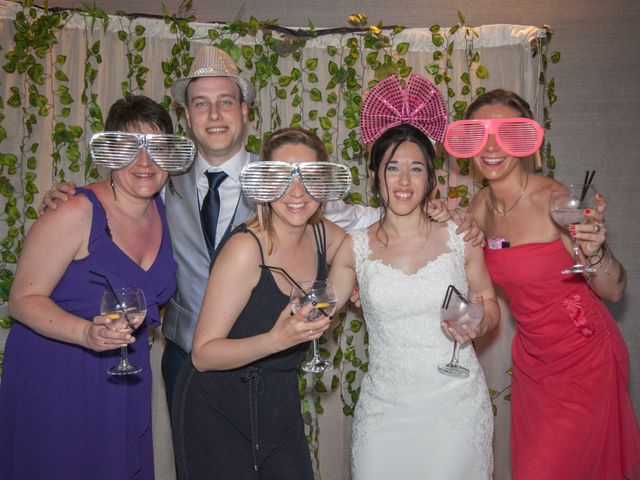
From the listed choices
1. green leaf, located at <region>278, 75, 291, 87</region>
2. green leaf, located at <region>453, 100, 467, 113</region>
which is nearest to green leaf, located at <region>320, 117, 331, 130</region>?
green leaf, located at <region>278, 75, 291, 87</region>

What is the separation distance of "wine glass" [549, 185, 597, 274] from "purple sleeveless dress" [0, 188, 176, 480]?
1.49 m

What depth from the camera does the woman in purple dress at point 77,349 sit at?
2.16m

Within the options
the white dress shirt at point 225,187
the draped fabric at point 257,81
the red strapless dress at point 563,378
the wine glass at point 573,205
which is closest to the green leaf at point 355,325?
the draped fabric at point 257,81

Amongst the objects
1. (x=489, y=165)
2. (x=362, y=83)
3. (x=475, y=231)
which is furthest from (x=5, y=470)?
(x=362, y=83)

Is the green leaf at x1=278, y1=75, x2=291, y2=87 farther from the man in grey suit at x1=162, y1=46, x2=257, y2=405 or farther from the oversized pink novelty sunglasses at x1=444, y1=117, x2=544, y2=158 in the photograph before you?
the oversized pink novelty sunglasses at x1=444, y1=117, x2=544, y2=158

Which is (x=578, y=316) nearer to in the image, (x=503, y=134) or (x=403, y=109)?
(x=503, y=134)

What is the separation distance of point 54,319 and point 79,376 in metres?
0.26

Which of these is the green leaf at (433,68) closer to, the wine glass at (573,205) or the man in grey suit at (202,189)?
the man in grey suit at (202,189)

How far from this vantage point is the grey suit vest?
252cm

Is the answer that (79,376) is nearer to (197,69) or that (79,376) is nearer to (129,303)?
(129,303)

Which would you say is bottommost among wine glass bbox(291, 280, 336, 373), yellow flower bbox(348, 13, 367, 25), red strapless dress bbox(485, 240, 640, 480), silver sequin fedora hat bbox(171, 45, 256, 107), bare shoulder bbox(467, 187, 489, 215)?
red strapless dress bbox(485, 240, 640, 480)

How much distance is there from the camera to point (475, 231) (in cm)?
234

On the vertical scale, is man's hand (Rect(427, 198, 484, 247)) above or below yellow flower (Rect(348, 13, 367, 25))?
below

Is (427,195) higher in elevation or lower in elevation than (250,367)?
higher
